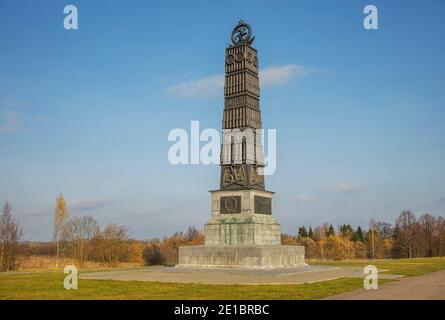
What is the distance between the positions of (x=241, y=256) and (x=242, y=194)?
6.04 metres

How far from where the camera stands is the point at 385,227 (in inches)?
5320

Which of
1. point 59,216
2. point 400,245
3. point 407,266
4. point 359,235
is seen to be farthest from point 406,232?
point 59,216

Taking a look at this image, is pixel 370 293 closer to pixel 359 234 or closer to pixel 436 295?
pixel 436 295

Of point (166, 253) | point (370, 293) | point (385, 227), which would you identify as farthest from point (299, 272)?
point (385, 227)

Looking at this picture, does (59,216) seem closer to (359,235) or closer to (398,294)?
(398,294)

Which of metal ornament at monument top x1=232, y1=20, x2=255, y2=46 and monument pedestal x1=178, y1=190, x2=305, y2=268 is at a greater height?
metal ornament at monument top x1=232, y1=20, x2=255, y2=46

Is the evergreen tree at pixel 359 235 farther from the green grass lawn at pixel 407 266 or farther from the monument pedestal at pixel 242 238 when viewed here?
the monument pedestal at pixel 242 238

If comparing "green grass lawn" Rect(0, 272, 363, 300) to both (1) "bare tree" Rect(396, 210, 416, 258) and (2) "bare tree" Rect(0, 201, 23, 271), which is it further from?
(1) "bare tree" Rect(396, 210, 416, 258)

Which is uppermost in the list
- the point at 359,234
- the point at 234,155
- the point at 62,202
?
the point at 234,155

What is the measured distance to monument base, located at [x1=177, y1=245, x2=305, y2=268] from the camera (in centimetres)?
3275

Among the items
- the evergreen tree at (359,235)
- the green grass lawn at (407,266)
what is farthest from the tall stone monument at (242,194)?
the evergreen tree at (359,235)

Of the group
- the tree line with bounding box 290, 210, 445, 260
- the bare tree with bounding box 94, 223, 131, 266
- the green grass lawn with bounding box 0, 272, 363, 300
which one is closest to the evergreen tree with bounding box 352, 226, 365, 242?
the tree line with bounding box 290, 210, 445, 260

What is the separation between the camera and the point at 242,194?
37344 mm
